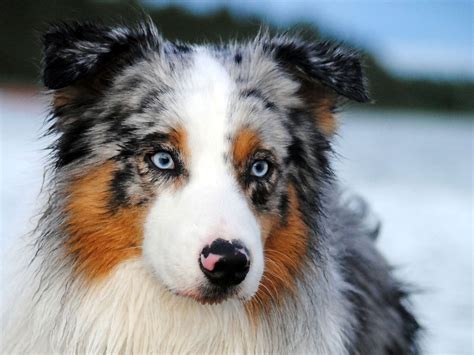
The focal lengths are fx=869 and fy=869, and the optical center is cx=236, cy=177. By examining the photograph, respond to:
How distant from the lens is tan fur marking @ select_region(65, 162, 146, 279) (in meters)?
4.16

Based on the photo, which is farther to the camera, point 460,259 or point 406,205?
point 406,205

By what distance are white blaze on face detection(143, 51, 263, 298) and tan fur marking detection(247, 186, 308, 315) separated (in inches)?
13.0

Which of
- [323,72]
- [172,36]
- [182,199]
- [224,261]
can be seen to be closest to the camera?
[224,261]

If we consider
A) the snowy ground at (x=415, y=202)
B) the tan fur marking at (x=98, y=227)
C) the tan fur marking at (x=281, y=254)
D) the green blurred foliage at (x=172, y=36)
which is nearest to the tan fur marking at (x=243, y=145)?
the tan fur marking at (x=281, y=254)

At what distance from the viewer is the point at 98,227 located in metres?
4.20

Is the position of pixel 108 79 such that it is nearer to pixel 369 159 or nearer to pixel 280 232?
pixel 280 232

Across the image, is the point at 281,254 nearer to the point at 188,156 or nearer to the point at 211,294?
the point at 211,294

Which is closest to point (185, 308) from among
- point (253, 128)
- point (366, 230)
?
point (253, 128)

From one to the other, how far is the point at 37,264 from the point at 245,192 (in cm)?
117

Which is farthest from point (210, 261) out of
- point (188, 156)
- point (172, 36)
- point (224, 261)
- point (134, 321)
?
point (172, 36)

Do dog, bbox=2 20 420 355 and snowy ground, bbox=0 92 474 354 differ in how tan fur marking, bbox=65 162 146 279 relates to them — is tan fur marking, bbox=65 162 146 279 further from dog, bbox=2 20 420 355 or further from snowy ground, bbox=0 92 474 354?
snowy ground, bbox=0 92 474 354

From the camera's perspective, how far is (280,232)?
441 centimetres

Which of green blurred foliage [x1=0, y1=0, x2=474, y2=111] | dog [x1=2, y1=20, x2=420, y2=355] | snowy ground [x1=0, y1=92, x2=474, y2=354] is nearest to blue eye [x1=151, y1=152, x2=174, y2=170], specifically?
dog [x1=2, y1=20, x2=420, y2=355]

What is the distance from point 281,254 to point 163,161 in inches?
31.5
